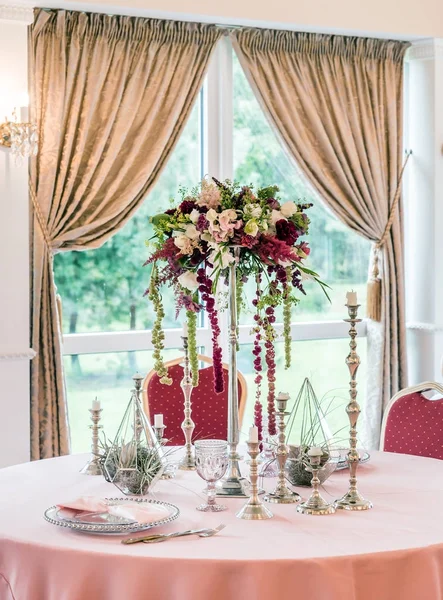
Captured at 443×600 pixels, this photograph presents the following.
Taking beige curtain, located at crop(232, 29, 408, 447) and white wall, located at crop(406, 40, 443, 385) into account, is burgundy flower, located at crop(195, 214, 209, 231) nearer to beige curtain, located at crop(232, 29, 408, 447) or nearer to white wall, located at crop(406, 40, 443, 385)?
beige curtain, located at crop(232, 29, 408, 447)

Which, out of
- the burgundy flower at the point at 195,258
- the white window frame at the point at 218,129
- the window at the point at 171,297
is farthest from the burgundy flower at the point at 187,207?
the white window frame at the point at 218,129

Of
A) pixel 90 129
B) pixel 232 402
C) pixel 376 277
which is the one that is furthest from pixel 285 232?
pixel 376 277

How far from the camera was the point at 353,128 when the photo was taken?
5293mm

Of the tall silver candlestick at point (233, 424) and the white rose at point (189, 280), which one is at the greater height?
the white rose at point (189, 280)

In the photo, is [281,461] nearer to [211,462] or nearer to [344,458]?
[211,462]

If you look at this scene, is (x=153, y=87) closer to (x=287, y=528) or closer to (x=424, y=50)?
(x=424, y=50)

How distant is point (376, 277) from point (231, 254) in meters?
2.83

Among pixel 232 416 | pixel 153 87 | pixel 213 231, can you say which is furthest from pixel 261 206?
pixel 153 87

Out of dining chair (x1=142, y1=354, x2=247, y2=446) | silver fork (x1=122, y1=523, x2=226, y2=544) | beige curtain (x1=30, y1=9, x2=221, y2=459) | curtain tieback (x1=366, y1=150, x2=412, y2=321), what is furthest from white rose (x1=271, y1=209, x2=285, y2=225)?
curtain tieback (x1=366, y1=150, x2=412, y2=321)

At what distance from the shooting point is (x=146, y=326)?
4996mm

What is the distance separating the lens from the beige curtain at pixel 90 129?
4.55 metres

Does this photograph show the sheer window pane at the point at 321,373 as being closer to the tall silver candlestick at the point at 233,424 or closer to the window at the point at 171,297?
the window at the point at 171,297

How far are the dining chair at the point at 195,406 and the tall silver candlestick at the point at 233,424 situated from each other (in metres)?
0.95

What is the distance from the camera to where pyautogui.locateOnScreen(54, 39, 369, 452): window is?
484 cm
